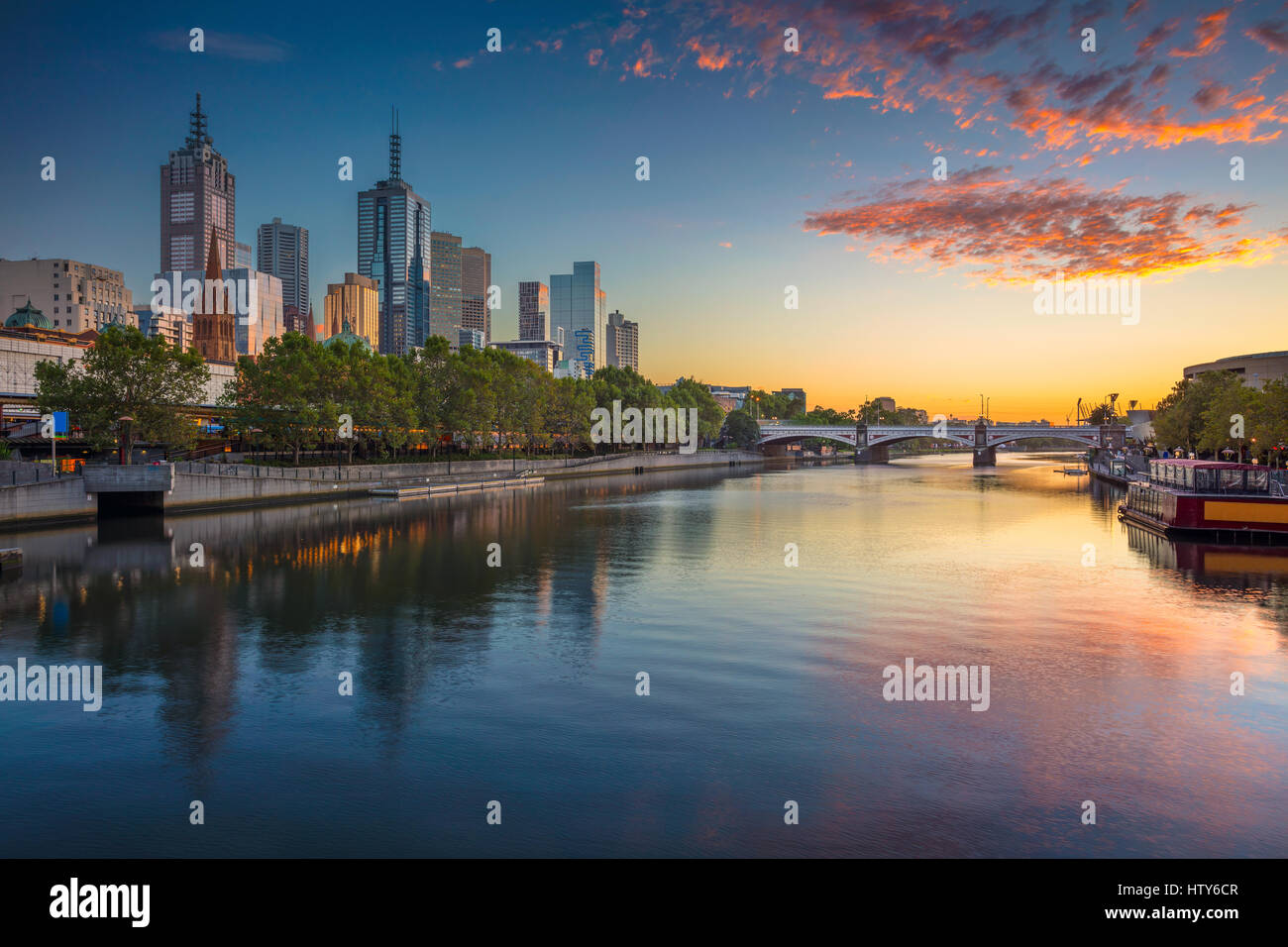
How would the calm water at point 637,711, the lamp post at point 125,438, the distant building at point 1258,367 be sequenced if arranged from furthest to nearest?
the distant building at point 1258,367 → the lamp post at point 125,438 → the calm water at point 637,711

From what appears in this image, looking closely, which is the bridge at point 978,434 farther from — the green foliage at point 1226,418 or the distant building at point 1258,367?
the green foliage at point 1226,418

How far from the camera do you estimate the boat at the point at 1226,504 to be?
4359cm

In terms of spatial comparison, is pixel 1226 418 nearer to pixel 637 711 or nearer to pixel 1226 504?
pixel 1226 504

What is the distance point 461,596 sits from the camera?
28.2 metres

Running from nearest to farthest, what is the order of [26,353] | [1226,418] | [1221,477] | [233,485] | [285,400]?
[1221,477]
[233,485]
[285,400]
[1226,418]
[26,353]

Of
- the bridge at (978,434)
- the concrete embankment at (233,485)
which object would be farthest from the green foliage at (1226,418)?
the concrete embankment at (233,485)

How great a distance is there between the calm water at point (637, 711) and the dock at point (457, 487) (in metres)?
33.5

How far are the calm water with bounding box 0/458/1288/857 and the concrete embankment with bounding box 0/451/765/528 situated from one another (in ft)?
37.0

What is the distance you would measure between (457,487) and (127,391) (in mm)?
27914

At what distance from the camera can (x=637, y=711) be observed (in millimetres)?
15703

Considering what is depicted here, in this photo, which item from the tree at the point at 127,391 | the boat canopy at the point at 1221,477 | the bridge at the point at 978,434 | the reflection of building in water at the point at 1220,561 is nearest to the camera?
the reflection of building in water at the point at 1220,561

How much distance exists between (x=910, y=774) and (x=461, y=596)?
60.7 feet

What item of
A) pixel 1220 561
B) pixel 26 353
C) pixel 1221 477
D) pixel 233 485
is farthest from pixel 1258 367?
pixel 26 353
